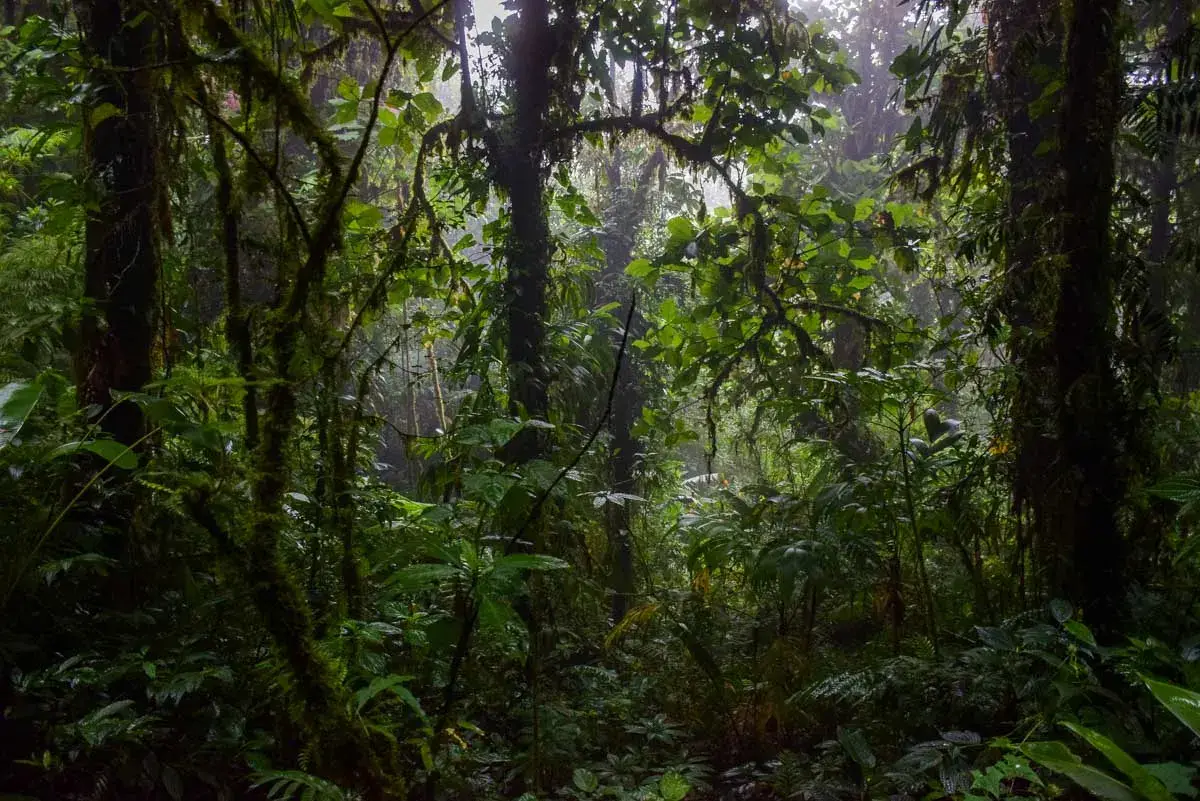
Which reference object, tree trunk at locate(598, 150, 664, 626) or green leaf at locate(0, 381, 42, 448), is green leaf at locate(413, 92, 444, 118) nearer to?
green leaf at locate(0, 381, 42, 448)

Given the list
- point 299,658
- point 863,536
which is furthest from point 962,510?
point 299,658

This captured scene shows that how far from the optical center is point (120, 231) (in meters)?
3.15

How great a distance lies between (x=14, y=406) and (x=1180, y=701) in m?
3.28

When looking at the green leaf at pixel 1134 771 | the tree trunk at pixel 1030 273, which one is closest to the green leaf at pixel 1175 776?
the green leaf at pixel 1134 771

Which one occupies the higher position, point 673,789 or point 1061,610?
point 1061,610

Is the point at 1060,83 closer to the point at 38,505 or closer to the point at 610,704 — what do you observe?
the point at 610,704

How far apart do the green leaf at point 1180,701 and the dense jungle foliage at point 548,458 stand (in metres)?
0.02

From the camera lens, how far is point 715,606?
520cm

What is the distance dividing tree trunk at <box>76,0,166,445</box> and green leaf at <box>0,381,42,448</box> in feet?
2.77

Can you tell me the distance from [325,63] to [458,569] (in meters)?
4.34

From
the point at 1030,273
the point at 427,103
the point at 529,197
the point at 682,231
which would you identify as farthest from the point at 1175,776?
the point at 427,103

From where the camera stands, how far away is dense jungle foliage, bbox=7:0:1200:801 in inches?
87.0

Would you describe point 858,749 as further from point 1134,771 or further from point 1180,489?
point 1180,489

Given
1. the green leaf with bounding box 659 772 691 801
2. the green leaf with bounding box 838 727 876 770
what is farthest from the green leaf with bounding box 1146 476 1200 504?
the green leaf with bounding box 659 772 691 801
